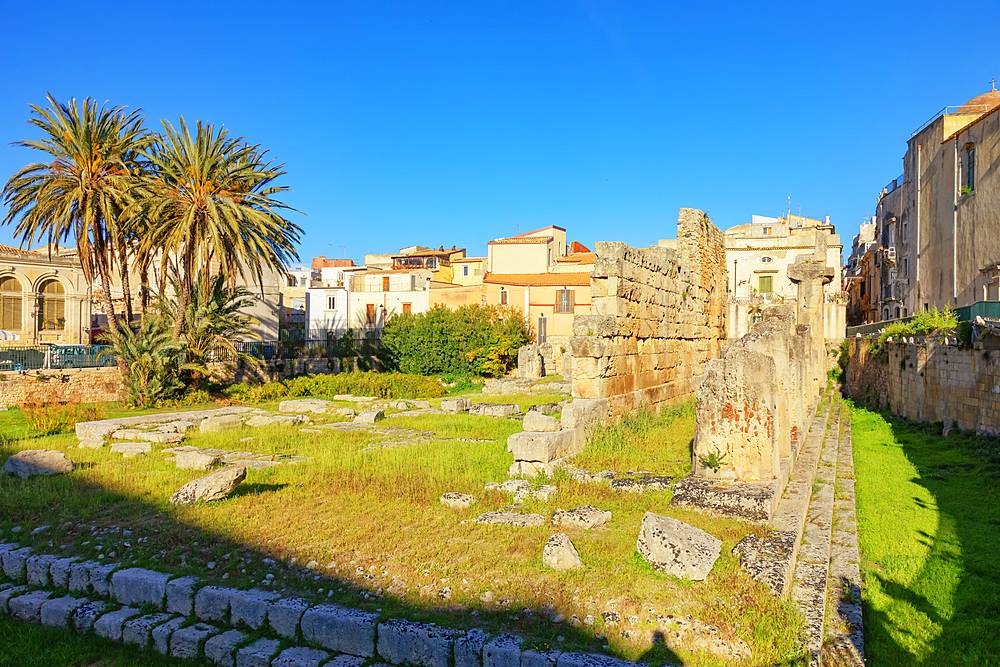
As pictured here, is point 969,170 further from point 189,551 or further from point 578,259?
point 189,551

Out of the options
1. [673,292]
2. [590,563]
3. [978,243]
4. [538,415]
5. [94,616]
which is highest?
[978,243]

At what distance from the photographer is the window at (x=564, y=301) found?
126 ft

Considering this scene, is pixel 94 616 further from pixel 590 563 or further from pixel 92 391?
pixel 92 391

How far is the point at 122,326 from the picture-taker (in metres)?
19.4

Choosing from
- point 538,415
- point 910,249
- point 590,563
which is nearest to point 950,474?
point 538,415

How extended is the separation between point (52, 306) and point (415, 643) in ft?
128

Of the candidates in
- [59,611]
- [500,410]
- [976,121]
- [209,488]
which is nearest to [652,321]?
[500,410]

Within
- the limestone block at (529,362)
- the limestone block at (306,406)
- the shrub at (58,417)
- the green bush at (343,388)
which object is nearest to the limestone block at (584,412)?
the limestone block at (306,406)

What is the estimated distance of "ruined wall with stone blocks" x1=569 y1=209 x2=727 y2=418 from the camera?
11.0 meters

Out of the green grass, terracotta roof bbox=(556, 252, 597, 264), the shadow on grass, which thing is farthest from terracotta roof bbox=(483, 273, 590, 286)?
the green grass

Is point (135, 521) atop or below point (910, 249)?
below

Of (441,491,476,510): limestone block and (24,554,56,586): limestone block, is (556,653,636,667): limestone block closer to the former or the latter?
(441,491,476,510): limestone block

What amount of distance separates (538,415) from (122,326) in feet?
52.1

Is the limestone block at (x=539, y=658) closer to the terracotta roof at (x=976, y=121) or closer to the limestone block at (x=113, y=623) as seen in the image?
the limestone block at (x=113, y=623)
